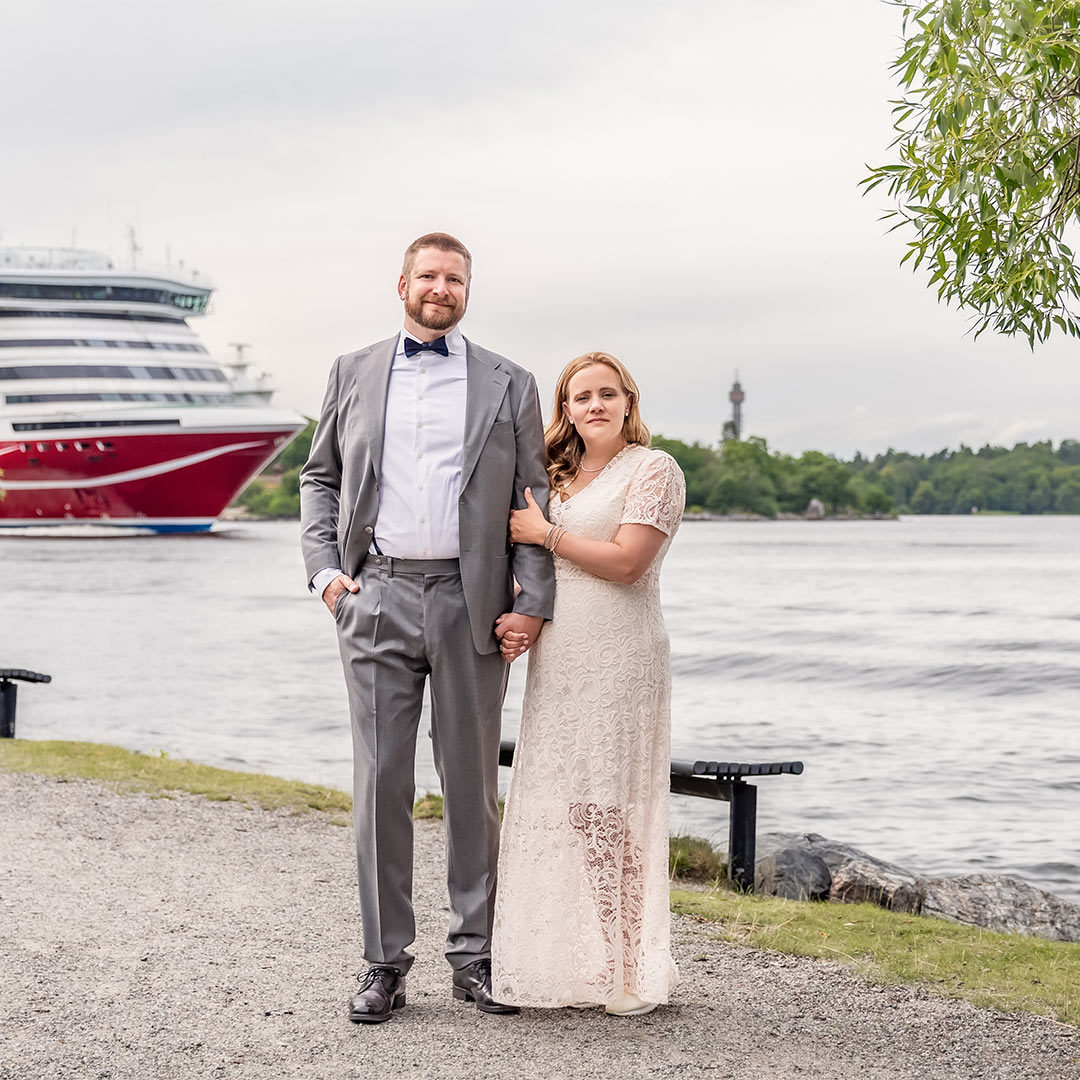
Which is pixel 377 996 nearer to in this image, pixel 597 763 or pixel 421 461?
pixel 597 763

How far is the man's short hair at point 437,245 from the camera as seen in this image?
3.21 meters

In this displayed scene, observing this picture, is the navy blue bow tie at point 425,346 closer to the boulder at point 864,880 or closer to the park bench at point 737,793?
the park bench at point 737,793

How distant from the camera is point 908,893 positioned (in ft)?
16.9

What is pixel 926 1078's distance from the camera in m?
2.90

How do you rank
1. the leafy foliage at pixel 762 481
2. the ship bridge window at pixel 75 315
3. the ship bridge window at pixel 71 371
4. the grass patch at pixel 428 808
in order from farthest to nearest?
the leafy foliage at pixel 762 481 < the ship bridge window at pixel 71 371 < the ship bridge window at pixel 75 315 < the grass patch at pixel 428 808

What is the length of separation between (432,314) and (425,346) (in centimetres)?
11

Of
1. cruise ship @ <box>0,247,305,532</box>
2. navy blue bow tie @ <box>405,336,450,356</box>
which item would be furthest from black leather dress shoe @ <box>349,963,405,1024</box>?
cruise ship @ <box>0,247,305,532</box>

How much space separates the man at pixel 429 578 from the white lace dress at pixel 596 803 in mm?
119

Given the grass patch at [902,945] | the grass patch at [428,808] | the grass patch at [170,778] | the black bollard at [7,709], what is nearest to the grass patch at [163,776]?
the grass patch at [170,778]

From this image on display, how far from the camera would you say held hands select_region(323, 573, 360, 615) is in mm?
3232

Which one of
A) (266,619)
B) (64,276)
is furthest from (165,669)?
(64,276)

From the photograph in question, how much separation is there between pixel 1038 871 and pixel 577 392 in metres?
6.10

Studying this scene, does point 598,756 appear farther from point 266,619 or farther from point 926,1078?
point 266,619

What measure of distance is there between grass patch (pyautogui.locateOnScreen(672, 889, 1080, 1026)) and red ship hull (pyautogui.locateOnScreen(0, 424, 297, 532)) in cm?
4263
